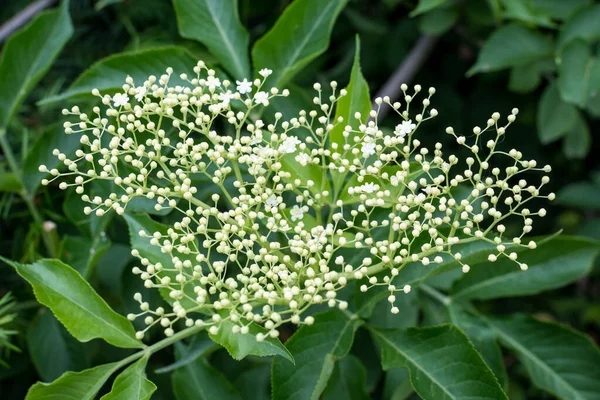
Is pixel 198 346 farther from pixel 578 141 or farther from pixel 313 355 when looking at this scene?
pixel 578 141

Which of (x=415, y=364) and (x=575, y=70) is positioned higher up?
(x=575, y=70)

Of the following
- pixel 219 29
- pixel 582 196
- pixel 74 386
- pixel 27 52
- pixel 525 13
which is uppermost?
pixel 27 52

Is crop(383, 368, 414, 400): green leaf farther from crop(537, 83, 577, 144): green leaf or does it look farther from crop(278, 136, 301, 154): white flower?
crop(537, 83, 577, 144): green leaf

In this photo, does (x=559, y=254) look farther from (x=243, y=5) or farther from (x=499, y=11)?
(x=243, y=5)

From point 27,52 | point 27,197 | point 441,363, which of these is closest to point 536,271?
point 441,363

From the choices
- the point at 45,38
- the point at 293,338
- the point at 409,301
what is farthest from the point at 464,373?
the point at 45,38

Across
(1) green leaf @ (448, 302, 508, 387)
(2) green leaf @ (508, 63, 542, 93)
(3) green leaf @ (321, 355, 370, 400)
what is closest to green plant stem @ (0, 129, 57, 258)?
(3) green leaf @ (321, 355, 370, 400)

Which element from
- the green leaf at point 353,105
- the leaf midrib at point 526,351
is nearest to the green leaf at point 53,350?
the green leaf at point 353,105

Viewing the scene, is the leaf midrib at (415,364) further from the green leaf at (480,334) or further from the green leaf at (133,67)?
the green leaf at (133,67)
